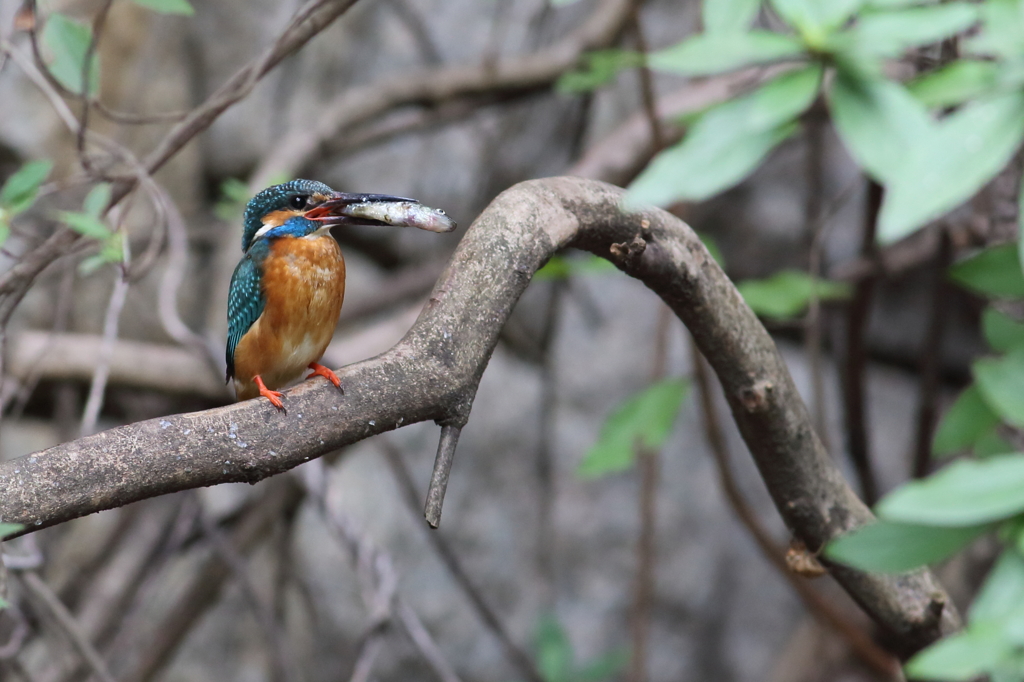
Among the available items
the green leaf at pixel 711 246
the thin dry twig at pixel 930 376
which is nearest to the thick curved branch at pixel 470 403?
the green leaf at pixel 711 246

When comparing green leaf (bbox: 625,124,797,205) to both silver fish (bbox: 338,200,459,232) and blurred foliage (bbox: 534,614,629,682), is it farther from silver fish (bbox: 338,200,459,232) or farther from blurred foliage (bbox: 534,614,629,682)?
blurred foliage (bbox: 534,614,629,682)

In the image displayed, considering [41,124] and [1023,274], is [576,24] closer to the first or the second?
[41,124]

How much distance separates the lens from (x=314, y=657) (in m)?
3.67

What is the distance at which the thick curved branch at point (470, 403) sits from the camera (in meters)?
0.91

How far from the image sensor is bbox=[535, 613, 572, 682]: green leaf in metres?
2.87

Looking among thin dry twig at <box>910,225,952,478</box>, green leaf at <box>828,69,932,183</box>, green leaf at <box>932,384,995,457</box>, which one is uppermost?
green leaf at <box>828,69,932,183</box>

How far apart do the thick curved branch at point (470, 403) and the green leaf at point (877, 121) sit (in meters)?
0.53

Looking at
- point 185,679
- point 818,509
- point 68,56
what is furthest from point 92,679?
point 818,509

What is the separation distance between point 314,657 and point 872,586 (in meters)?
2.72

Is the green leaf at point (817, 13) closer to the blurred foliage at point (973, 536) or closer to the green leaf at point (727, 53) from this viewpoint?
the green leaf at point (727, 53)

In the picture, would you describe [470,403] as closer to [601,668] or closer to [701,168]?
[701,168]

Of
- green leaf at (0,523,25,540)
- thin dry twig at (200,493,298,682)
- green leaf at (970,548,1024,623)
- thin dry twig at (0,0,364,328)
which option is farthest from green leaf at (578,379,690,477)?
green leaf at (0,523,25,540)

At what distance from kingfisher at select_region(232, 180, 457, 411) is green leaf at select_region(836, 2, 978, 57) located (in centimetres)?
91

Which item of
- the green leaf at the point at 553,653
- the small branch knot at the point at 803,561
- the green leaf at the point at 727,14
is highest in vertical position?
the green leaf at the point at 727,14
